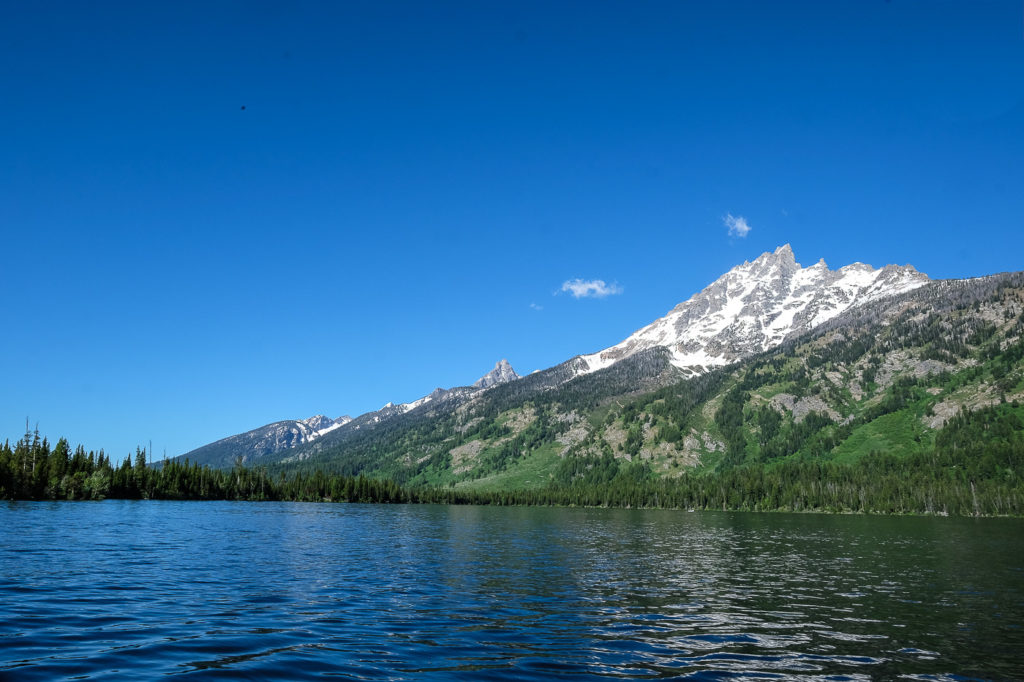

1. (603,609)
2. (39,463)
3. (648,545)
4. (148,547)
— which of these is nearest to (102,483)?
(39,463)

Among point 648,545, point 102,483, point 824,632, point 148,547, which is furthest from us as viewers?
point 102,483

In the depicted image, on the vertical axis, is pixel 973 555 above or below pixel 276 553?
below

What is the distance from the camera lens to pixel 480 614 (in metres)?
36.1

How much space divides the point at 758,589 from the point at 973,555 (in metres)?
53.5

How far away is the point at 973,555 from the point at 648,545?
139 ft

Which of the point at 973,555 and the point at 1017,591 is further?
the point at 973,555

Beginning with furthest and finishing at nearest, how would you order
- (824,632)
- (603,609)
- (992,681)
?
(603,609) → (824,632) → (992,681)

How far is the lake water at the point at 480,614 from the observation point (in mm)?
24859

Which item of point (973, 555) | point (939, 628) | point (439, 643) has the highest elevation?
point (439, 643)

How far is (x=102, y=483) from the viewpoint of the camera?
656ft

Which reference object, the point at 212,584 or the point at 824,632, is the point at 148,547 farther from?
the point at 824,632

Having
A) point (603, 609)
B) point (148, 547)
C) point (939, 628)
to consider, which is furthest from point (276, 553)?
point (939, 628)

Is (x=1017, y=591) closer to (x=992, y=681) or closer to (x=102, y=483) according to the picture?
(x=992, y=681)

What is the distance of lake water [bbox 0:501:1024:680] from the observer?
24.9 meters
